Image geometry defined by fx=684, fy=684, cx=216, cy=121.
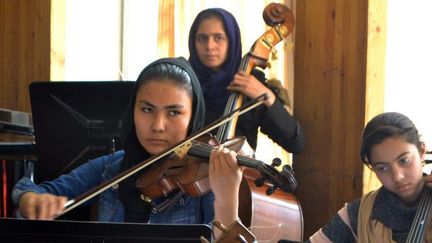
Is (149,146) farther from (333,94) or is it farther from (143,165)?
(333,94)

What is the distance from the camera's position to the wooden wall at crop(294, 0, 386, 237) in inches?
76.8

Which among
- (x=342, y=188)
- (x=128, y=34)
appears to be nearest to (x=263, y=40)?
(x=342, y=188)

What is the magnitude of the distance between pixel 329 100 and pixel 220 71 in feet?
1.15

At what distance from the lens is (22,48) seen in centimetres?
328

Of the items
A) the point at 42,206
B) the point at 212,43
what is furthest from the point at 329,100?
the point at 42,206

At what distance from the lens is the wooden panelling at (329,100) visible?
197cm

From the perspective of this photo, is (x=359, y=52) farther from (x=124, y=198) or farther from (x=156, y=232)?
(x=156, y=232)

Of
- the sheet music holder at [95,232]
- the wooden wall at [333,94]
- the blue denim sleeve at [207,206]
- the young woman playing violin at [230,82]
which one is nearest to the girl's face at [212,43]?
the young woman playing violin at [230,82]

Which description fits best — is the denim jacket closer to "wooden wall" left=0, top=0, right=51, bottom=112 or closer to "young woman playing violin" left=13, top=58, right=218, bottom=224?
"young woman playing violin" left=13, top=58, right=218, bottom=224

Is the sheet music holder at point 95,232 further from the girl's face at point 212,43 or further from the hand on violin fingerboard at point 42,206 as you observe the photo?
the girl's face at point 212,43

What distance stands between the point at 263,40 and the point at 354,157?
1.49ft

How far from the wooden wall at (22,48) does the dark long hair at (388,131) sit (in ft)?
6.26

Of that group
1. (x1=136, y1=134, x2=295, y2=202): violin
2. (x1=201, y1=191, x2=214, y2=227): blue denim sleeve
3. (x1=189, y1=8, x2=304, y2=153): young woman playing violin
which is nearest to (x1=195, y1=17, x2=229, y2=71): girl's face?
(x1=189, y1=8, x2=304, y2=153): young woman playing violin

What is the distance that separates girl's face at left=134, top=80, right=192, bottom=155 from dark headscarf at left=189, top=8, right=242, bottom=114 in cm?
51
